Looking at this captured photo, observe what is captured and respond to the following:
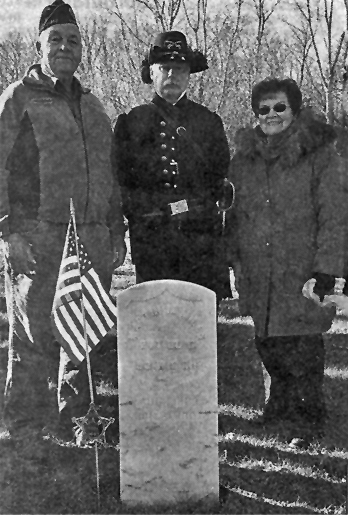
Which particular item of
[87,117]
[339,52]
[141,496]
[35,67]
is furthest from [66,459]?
[339,52]

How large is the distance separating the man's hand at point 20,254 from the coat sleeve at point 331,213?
1576 mm

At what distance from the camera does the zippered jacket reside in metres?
4.11

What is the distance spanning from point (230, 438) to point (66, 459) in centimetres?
97

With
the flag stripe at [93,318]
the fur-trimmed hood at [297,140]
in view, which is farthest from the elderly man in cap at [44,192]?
the fur-trimmed hood at [297,140]

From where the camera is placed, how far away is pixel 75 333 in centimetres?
355

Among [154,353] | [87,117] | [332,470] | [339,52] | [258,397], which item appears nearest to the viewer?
[154,353]

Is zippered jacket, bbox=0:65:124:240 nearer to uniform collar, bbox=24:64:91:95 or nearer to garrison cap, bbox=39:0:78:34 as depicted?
uniform collar, bbox=24:64:91:95

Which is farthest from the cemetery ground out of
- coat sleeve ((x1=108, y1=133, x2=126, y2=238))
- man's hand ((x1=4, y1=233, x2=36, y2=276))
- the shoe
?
coat sleeve ((x1=108, y1=133, x2=126, y2=238))

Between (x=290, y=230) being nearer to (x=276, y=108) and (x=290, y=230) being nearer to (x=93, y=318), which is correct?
(x=276, y=108)

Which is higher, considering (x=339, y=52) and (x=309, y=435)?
(x=339, y=52)

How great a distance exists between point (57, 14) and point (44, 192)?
99 cm

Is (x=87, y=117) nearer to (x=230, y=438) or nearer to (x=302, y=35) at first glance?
(x=230, y=438)

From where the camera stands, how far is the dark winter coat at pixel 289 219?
409 centimetres

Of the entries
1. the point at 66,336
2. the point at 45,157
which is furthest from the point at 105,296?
the point at 45,157
